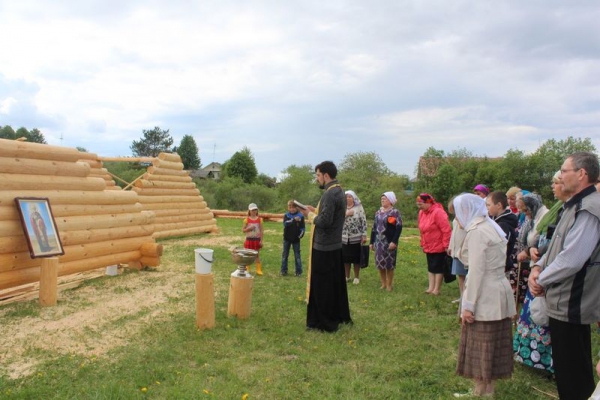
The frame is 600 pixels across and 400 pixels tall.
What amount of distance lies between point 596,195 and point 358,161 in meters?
54.8

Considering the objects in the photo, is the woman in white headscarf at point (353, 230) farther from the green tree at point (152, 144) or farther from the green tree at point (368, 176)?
the green tree at point (152, 144)

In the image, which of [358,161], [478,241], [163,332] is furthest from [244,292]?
[358,161]

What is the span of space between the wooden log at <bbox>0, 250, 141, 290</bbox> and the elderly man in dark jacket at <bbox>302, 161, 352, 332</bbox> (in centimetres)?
459

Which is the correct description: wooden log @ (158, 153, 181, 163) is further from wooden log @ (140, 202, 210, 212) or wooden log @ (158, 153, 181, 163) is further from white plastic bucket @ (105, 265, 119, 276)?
white plastic bucket @ (105, 265, 119, 276)

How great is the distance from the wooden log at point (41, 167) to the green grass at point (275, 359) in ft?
7.40

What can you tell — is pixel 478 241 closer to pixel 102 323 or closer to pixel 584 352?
pixel 584 352

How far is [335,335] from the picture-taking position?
5957 mm

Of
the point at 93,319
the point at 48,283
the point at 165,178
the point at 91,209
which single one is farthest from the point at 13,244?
the point at 165,178

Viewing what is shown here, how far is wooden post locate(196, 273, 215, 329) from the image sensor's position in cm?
604

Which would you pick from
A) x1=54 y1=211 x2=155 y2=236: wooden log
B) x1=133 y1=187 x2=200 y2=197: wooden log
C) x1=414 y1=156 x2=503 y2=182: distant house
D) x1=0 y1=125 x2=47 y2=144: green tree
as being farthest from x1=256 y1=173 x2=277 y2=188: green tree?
x1=54 y1=211 x2=155 y2=236: wooden log

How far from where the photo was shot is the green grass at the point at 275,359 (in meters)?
4.32

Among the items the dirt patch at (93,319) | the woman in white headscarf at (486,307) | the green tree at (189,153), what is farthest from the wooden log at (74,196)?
the green tree at (189,153)

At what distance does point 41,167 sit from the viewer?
8273 millimetres

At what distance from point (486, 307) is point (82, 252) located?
7.31 metres
